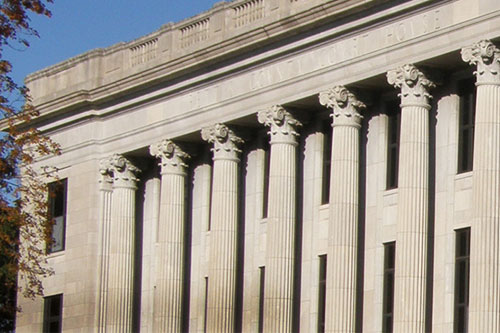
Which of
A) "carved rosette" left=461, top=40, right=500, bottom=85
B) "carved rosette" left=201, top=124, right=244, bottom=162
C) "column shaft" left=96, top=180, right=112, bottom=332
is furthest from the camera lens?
"column shaft" left=96, top=180, right=112, bottom=332

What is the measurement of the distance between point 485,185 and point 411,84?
4.95 metres

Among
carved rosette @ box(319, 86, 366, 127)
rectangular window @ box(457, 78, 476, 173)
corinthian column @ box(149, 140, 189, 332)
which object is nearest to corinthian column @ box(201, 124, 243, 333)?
corinthian column @ box(149, 140, 189, 332)

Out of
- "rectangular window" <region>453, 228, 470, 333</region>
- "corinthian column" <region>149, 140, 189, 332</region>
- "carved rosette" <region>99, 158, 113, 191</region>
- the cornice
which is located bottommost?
"rectangular window" <region>453, 228, 470, 333</region>

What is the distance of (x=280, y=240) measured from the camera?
63.7 metres

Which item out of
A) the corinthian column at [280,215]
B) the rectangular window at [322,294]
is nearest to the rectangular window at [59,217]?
the corinthian column at [280,215]

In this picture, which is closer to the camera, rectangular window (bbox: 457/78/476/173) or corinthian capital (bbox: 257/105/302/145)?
rectangular window (bbox: 457/78/476/173)

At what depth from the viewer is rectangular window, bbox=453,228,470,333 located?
56.8 m

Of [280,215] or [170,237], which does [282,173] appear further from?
[170,237]

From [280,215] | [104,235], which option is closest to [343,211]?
[280,215]

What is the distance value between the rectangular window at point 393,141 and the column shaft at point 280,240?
14.3 feet

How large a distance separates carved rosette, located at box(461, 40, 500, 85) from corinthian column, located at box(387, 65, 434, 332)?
2.95 meters

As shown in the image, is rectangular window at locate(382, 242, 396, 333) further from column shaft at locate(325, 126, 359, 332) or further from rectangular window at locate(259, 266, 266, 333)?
rectangular window at locate(259, 266, 266, 333)

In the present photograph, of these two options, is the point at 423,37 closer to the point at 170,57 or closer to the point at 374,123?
the point at 374,123

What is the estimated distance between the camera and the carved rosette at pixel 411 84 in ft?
190
